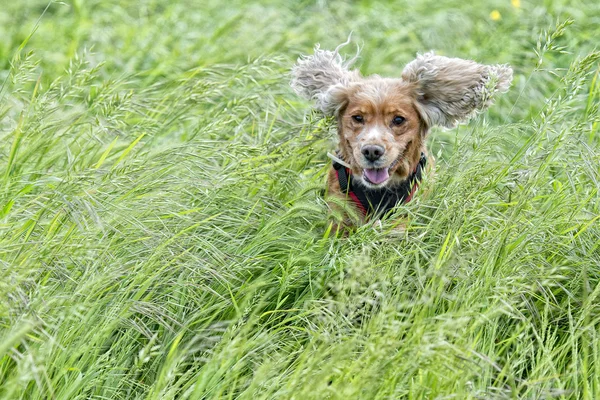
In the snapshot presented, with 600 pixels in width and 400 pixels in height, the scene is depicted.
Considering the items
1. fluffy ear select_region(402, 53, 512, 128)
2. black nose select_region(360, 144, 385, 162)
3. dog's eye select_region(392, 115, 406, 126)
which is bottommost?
black nose select_region(360, 144, 385, 162)

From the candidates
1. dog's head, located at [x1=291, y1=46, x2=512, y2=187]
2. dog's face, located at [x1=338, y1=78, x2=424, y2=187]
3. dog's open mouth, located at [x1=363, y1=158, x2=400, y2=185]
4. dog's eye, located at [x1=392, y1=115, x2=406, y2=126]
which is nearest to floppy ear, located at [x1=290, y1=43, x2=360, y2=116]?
dog's head, located at [x1=291, y1=46, x2=512, y2=187]

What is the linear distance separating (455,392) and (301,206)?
111 centimetres

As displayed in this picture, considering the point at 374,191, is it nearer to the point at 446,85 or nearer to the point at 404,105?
the point at 404,105

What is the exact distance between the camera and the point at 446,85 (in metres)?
4.38

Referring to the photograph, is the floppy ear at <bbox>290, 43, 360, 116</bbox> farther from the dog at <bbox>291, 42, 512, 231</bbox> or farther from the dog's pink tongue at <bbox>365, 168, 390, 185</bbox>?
the dog's pink tongue at <bbox>365, 168, 390, 185</bbox>

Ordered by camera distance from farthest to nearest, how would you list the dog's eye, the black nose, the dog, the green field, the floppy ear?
the floppy ear, the dog's eye, the dog, the black nose, the green field

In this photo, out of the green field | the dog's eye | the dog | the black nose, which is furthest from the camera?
the dog's eye

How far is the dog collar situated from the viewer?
4.15 metres

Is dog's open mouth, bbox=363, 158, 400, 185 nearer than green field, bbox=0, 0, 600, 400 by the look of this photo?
No

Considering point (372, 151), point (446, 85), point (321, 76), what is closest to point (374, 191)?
point (372, 151)

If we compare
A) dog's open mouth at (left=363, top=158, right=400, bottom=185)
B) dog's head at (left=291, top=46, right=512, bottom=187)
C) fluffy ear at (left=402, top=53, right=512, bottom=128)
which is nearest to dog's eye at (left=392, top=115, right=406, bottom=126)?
dog's head at (left=291, top=46, right=512, bottom=187)

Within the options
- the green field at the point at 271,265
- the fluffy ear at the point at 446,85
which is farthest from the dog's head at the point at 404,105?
the green field at the point at 271,265

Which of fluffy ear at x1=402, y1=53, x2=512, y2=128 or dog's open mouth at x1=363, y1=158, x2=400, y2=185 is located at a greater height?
fluffy ear at x1=402, y1=53, x2=512, y2=128

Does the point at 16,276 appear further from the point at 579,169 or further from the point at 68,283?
the point at 579,169
